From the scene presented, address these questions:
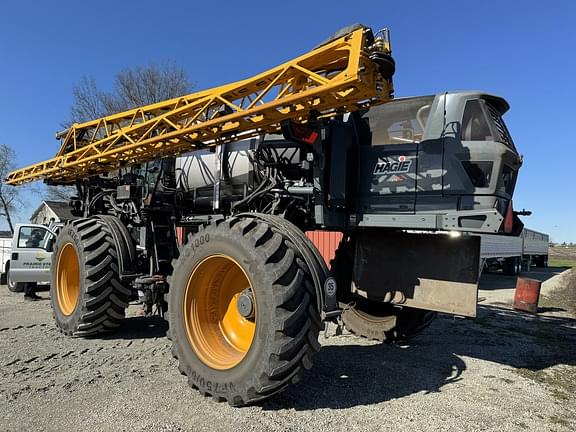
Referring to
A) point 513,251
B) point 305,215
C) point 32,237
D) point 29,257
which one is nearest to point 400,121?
point 305,215

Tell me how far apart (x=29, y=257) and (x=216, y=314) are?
330 inches

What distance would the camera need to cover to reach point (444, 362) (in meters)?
5.73

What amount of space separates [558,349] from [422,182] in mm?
4187

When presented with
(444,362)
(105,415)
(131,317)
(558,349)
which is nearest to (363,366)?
(444,362)

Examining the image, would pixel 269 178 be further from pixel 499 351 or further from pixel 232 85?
pixel 499 351

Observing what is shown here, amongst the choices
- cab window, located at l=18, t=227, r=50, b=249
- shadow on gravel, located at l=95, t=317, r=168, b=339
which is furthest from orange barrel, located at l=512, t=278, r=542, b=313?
cab window, located at l=18, t=227, r=50, b=249

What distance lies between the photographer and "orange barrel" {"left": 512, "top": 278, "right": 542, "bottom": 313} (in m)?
11.1

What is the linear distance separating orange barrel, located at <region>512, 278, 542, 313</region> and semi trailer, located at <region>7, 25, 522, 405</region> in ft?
20.7

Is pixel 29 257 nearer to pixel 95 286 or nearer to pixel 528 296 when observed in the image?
pixel 95 286

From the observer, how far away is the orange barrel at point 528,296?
11070 millimetres

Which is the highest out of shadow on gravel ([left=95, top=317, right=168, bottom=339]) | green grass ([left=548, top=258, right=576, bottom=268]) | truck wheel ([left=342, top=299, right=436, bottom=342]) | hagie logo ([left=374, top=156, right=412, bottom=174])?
hagie logo ([left=374, top=156, right=412, bottom=174])

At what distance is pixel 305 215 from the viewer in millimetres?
5367

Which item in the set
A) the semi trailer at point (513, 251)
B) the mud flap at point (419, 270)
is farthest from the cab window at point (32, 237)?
the semi trailer at point (513, 251)

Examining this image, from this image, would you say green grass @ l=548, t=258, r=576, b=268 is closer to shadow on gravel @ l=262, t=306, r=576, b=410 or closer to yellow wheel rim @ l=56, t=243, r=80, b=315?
shadow on gravel @ l=262, t=306, r=576, b=410
